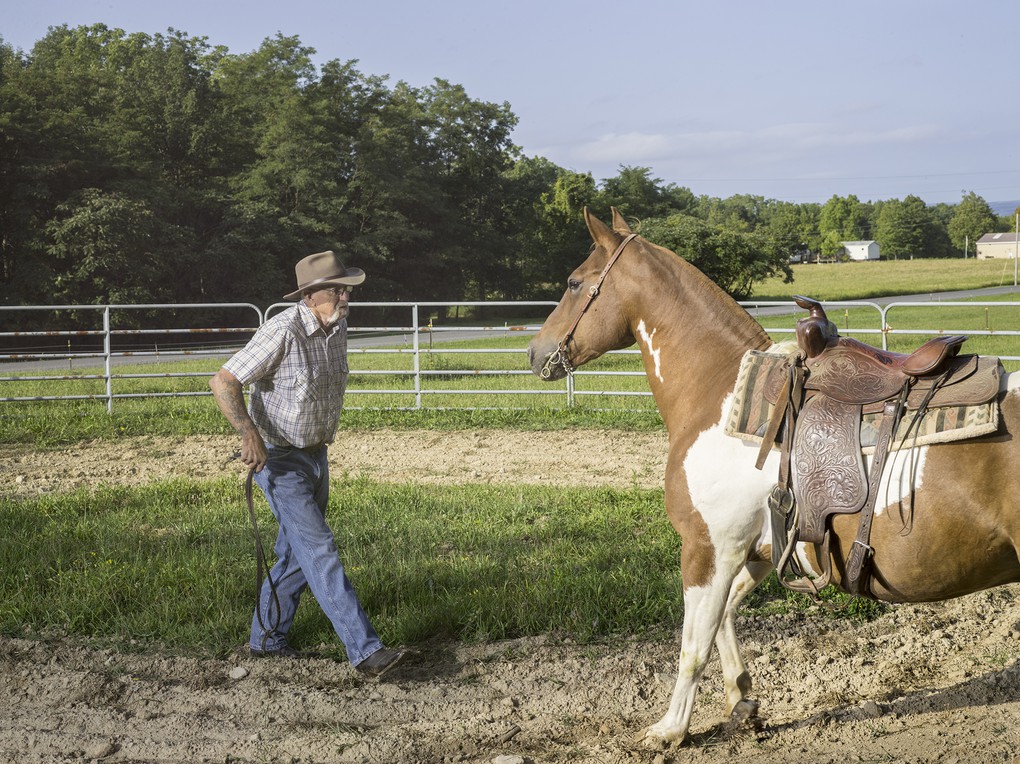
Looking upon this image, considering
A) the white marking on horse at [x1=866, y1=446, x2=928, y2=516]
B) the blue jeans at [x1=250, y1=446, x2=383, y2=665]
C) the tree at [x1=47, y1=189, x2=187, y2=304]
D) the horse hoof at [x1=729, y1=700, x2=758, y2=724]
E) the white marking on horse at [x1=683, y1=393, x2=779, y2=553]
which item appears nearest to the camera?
the white marking on horse at [x1=866, y1=446, x2=928, y2=516]

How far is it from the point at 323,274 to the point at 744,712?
2557mm

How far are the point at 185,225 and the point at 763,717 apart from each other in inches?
1254

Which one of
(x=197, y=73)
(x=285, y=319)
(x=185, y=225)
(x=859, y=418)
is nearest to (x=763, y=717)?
(x=859, y=418)

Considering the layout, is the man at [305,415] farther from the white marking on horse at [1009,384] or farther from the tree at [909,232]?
the tree at [909,232]

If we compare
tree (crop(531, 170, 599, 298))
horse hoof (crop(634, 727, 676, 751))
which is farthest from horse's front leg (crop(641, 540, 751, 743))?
tree (crop(531, 170, 599, 298))

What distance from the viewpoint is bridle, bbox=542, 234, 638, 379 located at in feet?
11.7

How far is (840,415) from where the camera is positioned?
9.74 ft

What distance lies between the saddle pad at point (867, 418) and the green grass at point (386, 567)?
173 centimetres

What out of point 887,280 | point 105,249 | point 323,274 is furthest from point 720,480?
point 887,280

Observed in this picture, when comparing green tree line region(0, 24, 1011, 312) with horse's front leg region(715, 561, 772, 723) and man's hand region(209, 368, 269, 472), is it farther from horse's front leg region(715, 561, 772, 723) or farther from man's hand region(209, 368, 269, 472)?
horse's front leg region(715, 561, 772, 723)

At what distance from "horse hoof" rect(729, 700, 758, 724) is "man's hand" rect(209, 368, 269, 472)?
2209mm

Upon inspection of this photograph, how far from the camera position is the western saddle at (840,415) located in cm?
285

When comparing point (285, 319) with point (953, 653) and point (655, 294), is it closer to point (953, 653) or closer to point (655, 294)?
point (655, 294)

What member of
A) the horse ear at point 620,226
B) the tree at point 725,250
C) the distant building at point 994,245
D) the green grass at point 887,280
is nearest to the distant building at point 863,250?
the distant building at point 994,245
